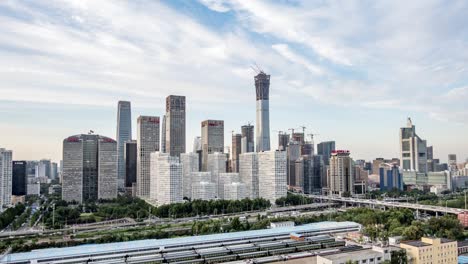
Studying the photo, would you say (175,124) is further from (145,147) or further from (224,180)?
(224,180)

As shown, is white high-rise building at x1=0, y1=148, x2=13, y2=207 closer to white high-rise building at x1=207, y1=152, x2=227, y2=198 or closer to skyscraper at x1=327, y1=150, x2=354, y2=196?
white high-rise building at x1=207, y1=152, x2=227, y2=198

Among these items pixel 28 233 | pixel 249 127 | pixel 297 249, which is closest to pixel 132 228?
pixel 28 233

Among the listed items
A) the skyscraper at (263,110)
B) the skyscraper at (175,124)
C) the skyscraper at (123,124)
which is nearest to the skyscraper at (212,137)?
the skyscraper at (175,124)

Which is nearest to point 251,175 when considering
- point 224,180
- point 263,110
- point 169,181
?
point 224,180

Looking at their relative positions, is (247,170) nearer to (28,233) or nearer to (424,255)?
(28,233)

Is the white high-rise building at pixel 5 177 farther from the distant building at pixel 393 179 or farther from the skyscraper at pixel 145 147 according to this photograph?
the distant building at pixel 393 179
